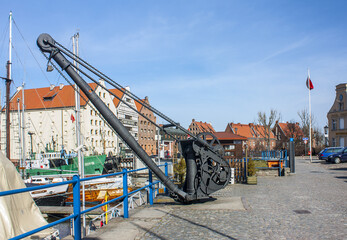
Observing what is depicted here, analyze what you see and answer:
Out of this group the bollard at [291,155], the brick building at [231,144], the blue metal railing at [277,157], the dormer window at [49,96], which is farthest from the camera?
the dormer window at [49,96]

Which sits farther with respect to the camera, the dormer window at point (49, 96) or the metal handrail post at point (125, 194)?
the dormer window at point (49, 96)

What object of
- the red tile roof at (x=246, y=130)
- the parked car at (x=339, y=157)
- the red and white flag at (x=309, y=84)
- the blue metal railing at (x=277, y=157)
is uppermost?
the red and white flag at (x=309, y=84)

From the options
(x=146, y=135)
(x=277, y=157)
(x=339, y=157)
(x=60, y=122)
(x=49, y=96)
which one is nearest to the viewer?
(x=277, y=157)

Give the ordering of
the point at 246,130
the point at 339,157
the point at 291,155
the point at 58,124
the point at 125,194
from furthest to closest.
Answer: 1. the point at 246,130
2. the point at 58,124
3. the point at 339,157
4. the point at 291,155
5. the point at 125,194

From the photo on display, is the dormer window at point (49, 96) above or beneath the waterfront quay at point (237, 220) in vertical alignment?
above

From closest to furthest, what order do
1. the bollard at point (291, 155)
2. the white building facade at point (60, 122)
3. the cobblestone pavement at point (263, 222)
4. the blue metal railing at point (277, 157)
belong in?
the cobblestone pavement at point (263, 222) < the blue metal railing at point (277, 157) < the bollard at point (291, 155) < the white building facade at point (60, 122)

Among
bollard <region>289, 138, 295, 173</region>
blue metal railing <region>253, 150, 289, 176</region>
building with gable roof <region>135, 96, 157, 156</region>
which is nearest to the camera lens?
blue metal railing <region>253, 150, 289, 176</region>

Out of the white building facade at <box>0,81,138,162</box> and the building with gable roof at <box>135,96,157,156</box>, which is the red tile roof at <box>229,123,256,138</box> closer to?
the building with gable roof at <box>135,96,157,156</box>

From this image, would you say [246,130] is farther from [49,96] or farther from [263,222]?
[263,222]

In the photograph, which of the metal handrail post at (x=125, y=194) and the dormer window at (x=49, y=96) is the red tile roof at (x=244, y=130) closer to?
the dormer window at (x=49, y=96)

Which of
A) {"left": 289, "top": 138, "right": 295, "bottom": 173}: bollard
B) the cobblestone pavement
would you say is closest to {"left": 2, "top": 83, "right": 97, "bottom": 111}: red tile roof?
{"left": 289, "top": 138, "right": 295, "bottom": 173}: bollard

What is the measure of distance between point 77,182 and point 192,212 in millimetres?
4290

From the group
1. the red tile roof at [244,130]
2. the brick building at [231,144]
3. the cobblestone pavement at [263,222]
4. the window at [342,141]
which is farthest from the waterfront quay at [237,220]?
the red tile roof at [244,130]

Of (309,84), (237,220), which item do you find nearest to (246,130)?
(309,84)
